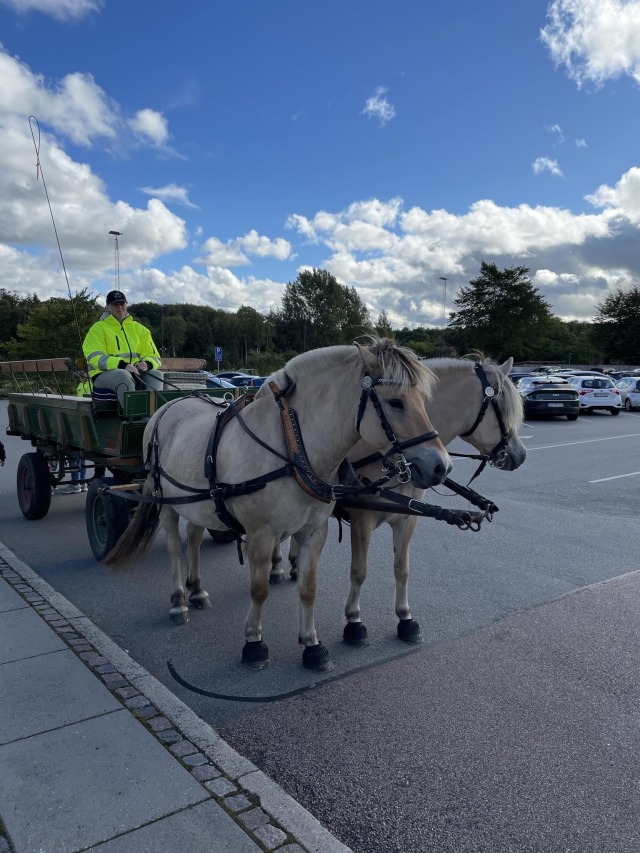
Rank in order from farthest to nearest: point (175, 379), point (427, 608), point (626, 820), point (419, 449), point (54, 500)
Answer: point (54, 500), point (175, 379), point (427, 608), point (419, 449), point (626, 820)

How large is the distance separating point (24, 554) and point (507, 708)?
500cm

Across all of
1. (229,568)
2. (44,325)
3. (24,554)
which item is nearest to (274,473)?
(229,568)

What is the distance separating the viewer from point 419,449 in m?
3.13

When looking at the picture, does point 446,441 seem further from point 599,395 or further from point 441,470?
point 599,395

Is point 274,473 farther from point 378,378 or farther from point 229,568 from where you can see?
point 229,568

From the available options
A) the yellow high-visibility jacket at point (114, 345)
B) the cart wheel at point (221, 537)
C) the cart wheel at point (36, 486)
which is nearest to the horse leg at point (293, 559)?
the cart wheel at point (221, 537)

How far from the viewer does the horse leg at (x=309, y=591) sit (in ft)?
12.5

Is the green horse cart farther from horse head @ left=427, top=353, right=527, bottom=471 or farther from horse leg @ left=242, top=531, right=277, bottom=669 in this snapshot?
horse head @ left=427, top=353, right=527, bottom=471

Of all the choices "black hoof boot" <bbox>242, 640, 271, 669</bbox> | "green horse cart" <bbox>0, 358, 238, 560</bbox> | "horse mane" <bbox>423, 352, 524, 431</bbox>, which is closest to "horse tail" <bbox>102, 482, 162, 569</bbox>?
"green horse cart" <bbox>0, 358, 238, 560</bbox>

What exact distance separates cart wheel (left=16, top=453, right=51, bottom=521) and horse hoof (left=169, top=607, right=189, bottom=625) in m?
3.53

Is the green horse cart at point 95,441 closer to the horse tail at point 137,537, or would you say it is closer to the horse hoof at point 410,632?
the horse tail at point 137,537

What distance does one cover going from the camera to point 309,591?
12.6 ft

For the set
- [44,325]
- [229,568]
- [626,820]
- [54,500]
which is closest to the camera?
[626,820]

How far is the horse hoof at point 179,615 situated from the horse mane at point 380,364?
2055 millimetres
